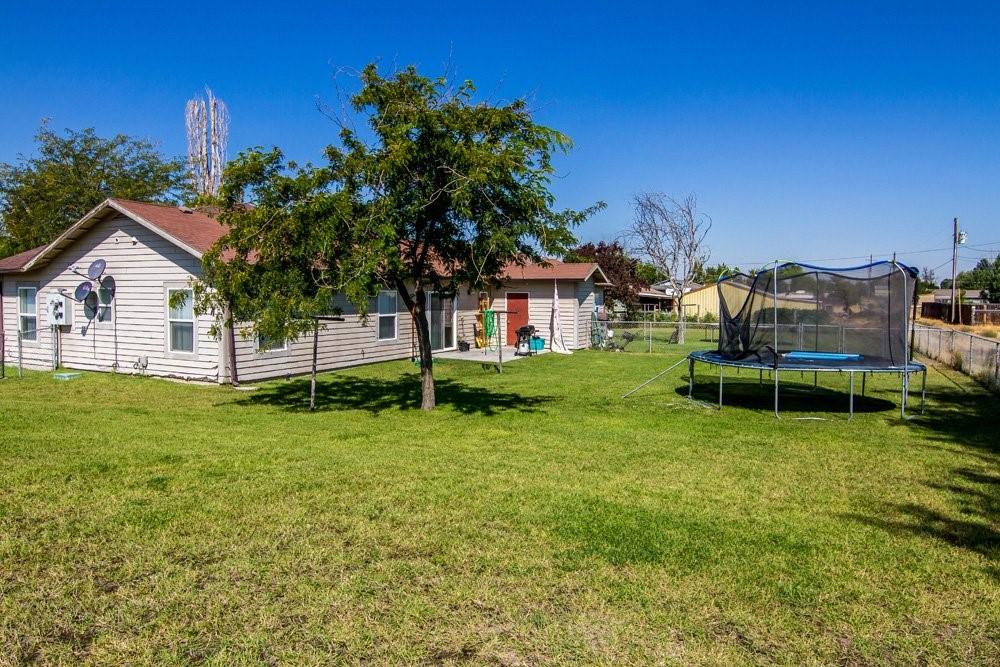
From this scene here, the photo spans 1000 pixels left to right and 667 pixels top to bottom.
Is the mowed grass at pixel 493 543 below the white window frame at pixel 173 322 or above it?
below

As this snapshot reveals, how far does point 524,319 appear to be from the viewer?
2378cm

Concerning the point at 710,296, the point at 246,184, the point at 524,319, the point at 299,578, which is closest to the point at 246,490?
the point at 299,578

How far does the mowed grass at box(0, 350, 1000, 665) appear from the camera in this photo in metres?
3.39

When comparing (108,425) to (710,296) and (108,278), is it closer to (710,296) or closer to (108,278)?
(108,278)

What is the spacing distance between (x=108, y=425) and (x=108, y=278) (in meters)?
7.25

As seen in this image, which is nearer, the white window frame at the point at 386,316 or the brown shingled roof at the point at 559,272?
the white window frame at the point at 386,316

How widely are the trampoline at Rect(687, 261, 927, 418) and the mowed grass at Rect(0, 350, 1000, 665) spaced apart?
176 cm

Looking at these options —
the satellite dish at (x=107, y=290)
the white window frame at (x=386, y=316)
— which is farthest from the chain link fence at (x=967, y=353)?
the satellite dish at (x=107, y=290)

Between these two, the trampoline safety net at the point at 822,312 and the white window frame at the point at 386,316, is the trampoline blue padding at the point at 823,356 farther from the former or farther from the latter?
the white window frame at the point at 386,316

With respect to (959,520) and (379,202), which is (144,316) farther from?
(959,520)

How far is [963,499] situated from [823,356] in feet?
18.1

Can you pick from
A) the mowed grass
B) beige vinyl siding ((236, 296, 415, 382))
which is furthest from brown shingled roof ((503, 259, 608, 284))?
the mowed grass

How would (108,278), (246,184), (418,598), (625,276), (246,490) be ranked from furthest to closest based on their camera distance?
(625,276), (108,278), (246,184), (246,490), (418,598)

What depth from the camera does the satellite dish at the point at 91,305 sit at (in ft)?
49.2
